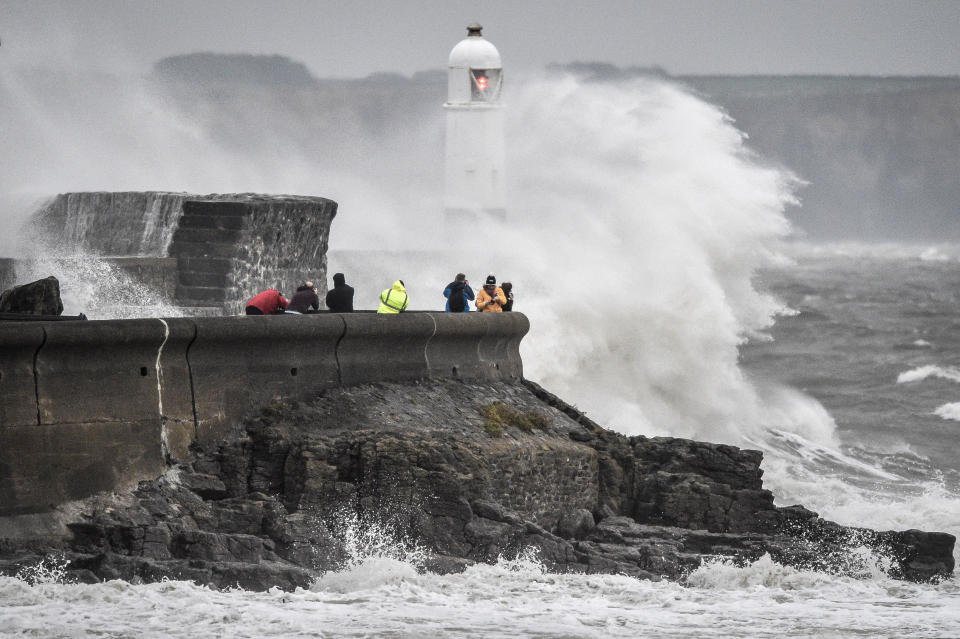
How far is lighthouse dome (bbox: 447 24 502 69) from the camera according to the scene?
3850 centimetres

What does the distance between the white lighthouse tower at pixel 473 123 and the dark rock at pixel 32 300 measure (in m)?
25.0

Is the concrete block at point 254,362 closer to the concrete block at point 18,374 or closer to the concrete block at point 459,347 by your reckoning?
the concrete block at point 459,347

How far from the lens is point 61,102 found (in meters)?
27.0

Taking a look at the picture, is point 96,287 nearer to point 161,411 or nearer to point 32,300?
point 32,300

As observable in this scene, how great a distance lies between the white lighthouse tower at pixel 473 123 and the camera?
3812 centimetres

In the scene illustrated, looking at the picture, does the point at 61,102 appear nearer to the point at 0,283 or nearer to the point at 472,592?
the point at 0,283

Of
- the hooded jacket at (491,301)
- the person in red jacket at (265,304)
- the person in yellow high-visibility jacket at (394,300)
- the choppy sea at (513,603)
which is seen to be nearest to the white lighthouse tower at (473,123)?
the choppy sea at (513,603)

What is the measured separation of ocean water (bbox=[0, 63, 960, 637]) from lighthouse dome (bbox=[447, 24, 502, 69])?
4.17 feet

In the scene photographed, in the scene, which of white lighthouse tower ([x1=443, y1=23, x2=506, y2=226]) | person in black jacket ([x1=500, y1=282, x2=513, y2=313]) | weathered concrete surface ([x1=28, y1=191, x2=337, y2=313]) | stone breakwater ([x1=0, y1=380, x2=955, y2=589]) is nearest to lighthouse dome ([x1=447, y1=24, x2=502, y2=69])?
white lighthouse tower ([x1=443, y1=23, x2=506, y2=226])

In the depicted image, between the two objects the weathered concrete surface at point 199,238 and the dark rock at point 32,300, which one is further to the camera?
the weathered concrete surface at point 199,238

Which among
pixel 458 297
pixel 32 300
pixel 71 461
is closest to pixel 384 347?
pixel 458 297

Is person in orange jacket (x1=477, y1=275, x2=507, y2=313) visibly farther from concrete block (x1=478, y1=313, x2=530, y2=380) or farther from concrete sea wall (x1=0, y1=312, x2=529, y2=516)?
concrete sea wall (x1=0, y1=312, x2=529, y2=516)

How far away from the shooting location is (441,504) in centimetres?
1236

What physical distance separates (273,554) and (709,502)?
12.5 feet
